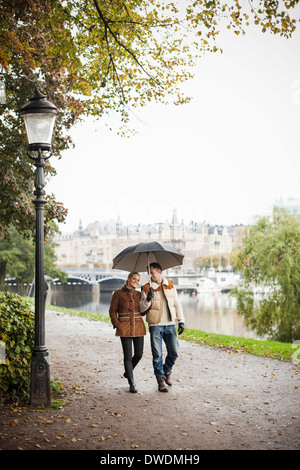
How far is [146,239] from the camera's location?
366 feet

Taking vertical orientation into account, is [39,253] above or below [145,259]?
above

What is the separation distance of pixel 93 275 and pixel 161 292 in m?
67.3

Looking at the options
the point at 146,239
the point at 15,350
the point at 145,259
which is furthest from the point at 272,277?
the point at 146,239

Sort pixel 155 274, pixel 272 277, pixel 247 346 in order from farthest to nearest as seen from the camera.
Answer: pixel 272 277 < pixel 247 346 < pixel 155 274

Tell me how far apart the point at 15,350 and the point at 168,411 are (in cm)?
209

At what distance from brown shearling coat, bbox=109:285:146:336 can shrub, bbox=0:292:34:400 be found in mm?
1182

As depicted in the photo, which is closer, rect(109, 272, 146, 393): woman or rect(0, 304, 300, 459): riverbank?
rect(0, 304, 300, 459): riverbank

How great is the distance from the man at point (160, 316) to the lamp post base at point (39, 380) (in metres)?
1.53

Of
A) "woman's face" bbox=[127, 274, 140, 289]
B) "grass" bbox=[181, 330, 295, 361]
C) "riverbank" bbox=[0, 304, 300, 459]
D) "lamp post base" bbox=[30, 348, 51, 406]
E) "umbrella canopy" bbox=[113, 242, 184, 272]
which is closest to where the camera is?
"riverbank" bbox=[0, 304, 300, 459]

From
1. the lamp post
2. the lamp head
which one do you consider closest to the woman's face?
the lamp post

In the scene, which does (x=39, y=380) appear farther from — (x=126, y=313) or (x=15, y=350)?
(x=126, y=313)

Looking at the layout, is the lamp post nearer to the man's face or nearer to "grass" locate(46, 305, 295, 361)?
the man's face

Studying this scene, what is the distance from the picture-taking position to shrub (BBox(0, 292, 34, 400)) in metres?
6.21

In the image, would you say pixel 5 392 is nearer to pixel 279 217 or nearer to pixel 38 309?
Answer: pixel 38 309
